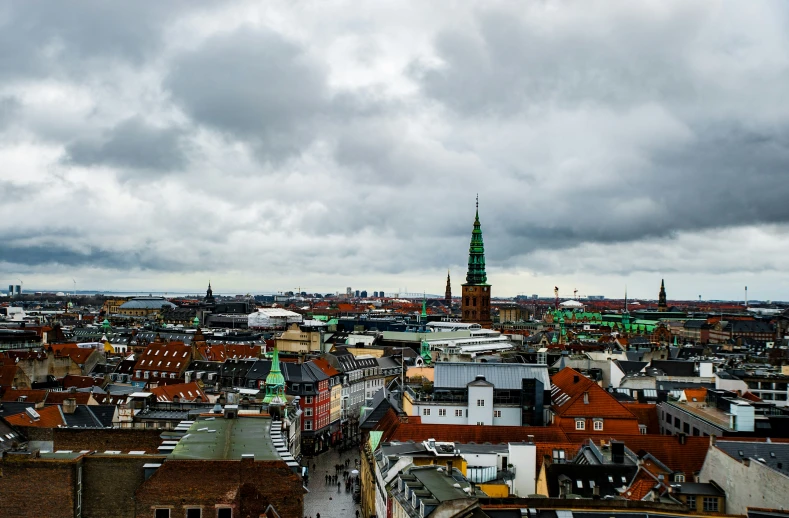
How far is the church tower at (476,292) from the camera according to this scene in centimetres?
19488

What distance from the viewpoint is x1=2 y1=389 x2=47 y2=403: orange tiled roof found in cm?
7180

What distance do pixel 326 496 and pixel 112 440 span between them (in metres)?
26.4

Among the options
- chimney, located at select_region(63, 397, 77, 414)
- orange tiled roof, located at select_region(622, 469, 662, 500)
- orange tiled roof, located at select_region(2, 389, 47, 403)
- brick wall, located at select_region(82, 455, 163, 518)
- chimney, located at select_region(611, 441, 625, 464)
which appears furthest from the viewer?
orange tiled roof, located at select_region(2, 389, 47, 403)

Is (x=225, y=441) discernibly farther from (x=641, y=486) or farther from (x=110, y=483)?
(x=641, y=486)

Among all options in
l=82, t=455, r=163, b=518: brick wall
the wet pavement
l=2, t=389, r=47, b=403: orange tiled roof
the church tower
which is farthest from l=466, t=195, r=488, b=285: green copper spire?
l=82, t=455, r=163, b=518: brick wall

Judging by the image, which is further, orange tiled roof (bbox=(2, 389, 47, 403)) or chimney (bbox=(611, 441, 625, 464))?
orange tiled roof (bbox=(2, 389, 47, 403))

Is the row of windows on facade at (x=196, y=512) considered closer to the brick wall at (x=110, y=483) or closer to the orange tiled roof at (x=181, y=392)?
the brick wall at (x=110, y=483)

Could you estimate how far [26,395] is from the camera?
72875 mm

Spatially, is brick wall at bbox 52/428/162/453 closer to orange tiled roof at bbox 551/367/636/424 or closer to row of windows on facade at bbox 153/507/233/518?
row of windows on facade at bbox 153/507/233/518

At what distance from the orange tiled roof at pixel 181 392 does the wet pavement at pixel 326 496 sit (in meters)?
12.4

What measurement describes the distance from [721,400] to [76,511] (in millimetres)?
52366

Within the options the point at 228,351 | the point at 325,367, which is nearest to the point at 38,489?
the point at 325,367

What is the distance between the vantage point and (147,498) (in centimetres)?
3266

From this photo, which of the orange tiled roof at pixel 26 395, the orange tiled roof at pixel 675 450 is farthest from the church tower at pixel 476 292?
the orange tiled roof at pixel 675 450
